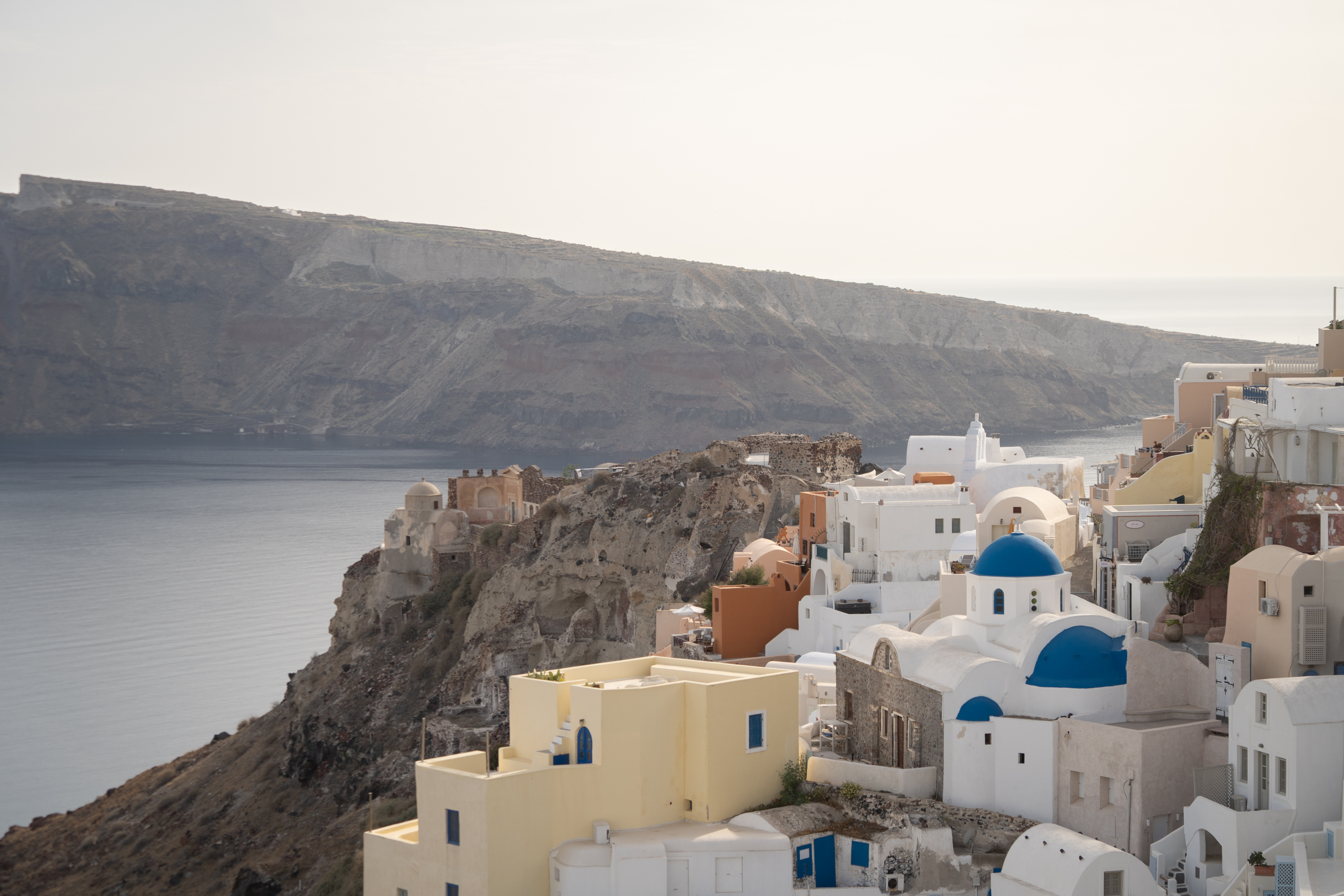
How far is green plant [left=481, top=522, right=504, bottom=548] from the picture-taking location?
49406mm

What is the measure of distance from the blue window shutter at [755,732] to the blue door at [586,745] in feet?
8.09

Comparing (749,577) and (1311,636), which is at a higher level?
(1311,636)

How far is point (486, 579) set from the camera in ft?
159

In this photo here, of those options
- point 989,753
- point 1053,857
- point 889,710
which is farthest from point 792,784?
point 1053,857

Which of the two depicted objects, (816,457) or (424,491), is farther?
(424,491)

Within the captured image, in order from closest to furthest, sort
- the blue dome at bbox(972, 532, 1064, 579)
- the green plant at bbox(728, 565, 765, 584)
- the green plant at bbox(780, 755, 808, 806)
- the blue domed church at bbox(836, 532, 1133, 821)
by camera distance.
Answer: the blue domed church at bbox(836, 532, 1133, 821), the green plant at bbox(780, 755, 808, 806), the blue dome at bbox(972, 532, 1064, 579), the green plant at bbox(728, 565, 765, 584)

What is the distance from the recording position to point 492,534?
163ft

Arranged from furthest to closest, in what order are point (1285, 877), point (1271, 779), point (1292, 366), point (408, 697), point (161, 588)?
Answer: point (161, 588)
point (408, 697)
point (1292, 366)
point (1271, 779)
point (1285, 877)

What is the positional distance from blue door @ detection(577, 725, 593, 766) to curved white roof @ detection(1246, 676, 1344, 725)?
8898mm

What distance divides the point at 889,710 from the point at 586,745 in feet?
17.5

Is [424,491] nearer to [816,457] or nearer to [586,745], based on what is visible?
[816,457]

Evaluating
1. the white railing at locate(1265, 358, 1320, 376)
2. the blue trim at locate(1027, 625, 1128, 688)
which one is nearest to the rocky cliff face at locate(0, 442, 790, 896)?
the white railing at locate(1265, 358, 1320, 376)

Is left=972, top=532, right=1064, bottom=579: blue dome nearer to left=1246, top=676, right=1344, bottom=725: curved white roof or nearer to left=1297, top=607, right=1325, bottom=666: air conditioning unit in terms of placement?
left=1297, top=607, right=1325, bottom=666: air conditioning unit

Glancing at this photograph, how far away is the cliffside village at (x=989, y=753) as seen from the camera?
1825cm
